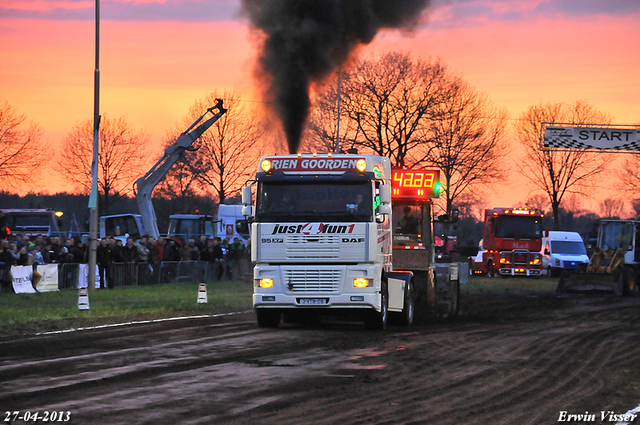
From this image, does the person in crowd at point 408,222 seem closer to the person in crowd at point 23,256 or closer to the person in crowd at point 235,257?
the person in crowd at point 23,256

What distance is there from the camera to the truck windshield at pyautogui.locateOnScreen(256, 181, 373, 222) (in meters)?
16.8

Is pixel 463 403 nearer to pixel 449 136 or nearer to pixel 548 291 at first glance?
pixel 548 291

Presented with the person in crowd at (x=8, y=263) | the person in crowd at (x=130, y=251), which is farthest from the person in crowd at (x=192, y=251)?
the person in crowd at (x=8, y=263)

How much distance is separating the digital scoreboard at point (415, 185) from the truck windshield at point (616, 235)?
597 inches

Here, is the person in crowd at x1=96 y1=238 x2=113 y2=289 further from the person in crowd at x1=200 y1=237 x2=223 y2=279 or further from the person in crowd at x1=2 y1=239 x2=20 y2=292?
the person in crowd at x1=200 y1=237 x2=223 y2=279

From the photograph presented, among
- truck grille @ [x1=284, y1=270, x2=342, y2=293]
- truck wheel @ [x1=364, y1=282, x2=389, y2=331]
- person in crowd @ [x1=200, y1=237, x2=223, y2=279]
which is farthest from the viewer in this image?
person in crowd @ [x1=200, y1=237, x2=223, y2=279]

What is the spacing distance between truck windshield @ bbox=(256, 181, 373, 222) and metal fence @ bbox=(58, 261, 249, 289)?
12977mm

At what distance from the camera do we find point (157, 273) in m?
32.3

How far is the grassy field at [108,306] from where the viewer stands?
18516mm

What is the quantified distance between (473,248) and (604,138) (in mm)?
39590

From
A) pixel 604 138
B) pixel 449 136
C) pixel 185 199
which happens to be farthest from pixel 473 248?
pixel 604 138

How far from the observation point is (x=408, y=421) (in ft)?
27.3

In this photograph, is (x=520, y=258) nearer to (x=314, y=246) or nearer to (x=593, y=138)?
(x=593, y=138)

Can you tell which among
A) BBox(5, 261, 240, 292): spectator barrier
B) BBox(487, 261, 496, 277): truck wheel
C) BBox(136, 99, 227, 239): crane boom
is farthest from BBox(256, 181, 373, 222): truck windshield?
BBox(487, 261, 496, 277): truck wheel
